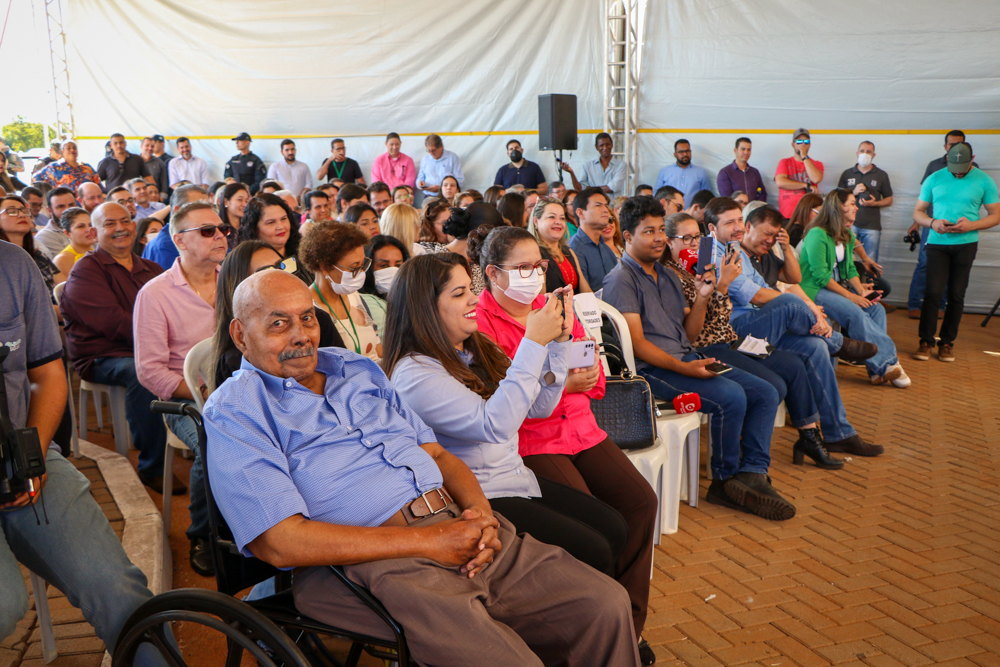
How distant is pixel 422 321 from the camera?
227 centimetres

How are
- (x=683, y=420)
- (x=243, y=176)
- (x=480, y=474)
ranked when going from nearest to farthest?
(x=480, y=474) → (x=683, y=420) → (x=243, y=176)

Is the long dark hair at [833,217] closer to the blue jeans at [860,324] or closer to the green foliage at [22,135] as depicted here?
the blue jeans at [860,324]

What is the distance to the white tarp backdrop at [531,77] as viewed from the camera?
848 cm

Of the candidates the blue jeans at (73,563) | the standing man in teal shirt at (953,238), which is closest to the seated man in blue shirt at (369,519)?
the blue jeans at (73,563)

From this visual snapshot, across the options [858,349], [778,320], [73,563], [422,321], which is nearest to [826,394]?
[778,320]

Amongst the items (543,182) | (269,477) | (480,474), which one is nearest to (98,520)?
(269,477)

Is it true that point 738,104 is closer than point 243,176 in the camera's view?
Yes

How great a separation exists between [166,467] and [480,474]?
1615mm

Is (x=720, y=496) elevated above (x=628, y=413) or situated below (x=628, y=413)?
below

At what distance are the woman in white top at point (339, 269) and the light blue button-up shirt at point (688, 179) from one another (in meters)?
6.87

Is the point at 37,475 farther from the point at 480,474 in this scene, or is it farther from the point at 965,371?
the point at 965,371

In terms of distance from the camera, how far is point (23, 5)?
1151cm

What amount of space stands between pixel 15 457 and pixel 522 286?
1.65m

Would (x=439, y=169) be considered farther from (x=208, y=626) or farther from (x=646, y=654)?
(x=208, y=626)
